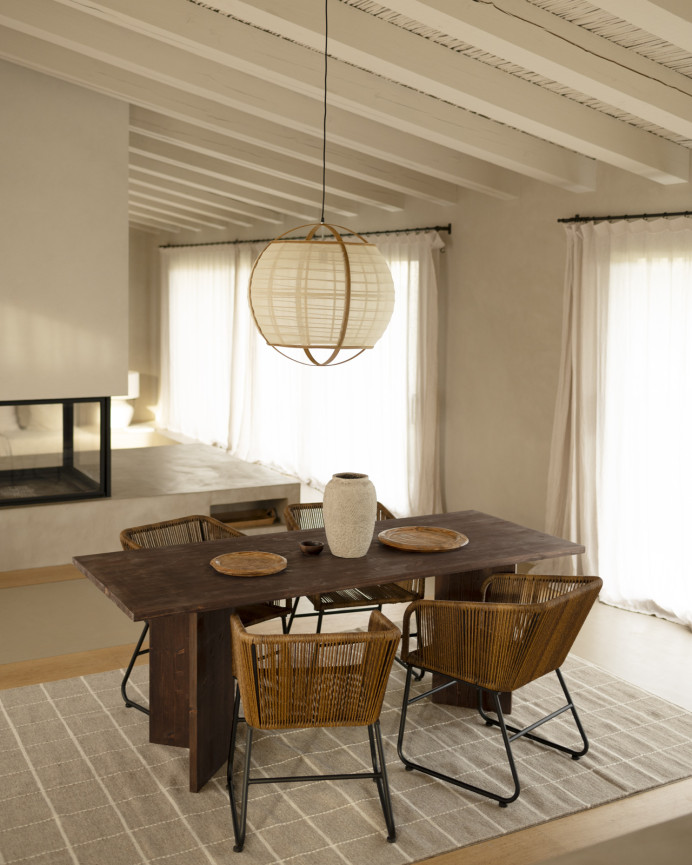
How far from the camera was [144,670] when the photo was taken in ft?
12.6

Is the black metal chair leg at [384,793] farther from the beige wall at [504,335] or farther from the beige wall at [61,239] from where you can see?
the beige wall at [61,239]

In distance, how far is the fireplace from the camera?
518cm

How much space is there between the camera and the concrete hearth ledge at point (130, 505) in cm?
521

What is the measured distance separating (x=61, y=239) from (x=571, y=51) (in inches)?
121

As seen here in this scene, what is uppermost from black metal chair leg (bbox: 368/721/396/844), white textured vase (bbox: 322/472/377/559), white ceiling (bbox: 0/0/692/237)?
white ceiling (bbox: 0/0/692/237)

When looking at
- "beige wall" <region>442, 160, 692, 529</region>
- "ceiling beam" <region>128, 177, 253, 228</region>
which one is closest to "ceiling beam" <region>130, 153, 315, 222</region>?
"ceiling beam" <region>128, 177, 253, 228</region>

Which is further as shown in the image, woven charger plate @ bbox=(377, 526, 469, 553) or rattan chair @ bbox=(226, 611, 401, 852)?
woven charger plate @ bbox=(377, 526, 469, 553)

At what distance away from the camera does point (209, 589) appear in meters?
2.86

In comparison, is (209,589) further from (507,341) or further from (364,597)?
(507,341)

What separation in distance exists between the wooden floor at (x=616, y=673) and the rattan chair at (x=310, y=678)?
0.46m

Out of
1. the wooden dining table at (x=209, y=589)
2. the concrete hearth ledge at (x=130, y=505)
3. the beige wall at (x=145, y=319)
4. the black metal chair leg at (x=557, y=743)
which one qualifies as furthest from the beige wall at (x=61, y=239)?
the beige wall at (x=145, y=319)

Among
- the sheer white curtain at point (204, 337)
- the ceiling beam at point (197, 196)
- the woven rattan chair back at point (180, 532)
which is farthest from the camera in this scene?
the sheer white curtain at point (204, 337)

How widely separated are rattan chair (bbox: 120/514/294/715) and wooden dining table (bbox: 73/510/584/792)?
25cm

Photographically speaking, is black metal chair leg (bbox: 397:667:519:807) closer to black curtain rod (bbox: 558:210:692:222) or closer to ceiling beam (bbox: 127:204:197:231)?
black curtain rod (bbox: 558:210:692:222)
